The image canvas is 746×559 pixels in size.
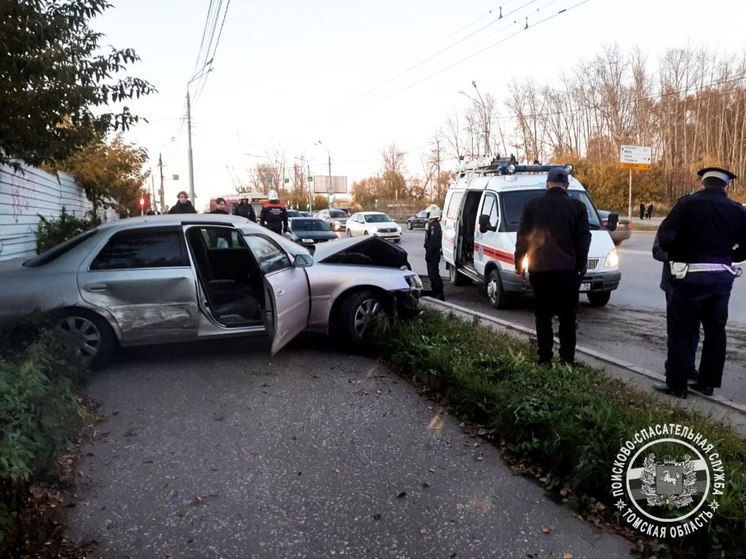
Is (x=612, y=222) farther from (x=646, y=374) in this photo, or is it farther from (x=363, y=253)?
(x=363, y=253)

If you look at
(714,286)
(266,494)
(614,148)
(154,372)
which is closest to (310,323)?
(154,372)

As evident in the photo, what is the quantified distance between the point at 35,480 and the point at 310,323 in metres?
3.28

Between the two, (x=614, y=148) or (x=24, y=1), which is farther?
(x=614, y=148)

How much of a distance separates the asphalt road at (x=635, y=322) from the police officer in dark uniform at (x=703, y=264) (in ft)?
1.53

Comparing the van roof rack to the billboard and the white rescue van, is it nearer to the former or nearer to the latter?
the white rescue van

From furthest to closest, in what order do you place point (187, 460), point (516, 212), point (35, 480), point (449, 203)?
point (449, 203)
point (516, 212)
point (187, 460)
point (35, 480)

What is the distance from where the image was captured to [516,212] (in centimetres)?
970

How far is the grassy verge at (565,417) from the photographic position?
2.89m

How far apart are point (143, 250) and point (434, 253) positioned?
5.78 metres

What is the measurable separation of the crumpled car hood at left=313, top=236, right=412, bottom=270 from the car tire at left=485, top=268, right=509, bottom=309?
2762 millimetres

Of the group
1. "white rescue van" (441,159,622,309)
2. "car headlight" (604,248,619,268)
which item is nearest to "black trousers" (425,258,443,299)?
"white rescue van" (441,159,622,309)

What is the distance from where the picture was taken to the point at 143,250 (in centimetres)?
602

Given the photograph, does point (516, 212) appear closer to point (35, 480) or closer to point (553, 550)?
point (553, 550)

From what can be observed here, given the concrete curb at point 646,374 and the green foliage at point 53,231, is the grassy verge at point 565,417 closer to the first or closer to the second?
the concrete curb at point 646,374
